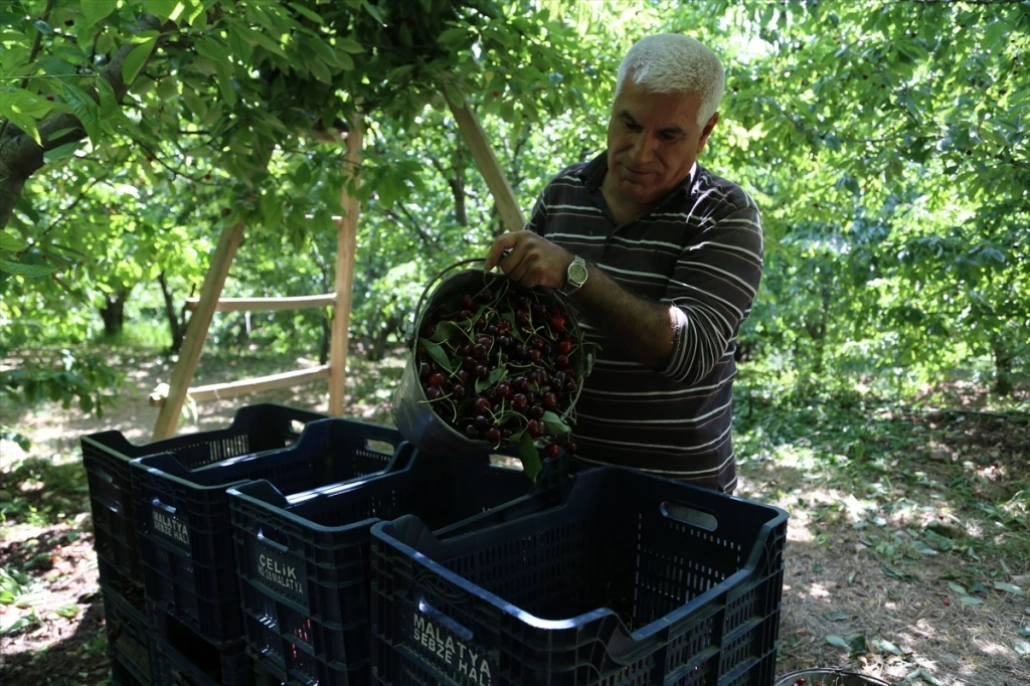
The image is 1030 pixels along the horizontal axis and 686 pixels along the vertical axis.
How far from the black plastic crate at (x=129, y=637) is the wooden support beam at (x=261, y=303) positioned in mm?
1716

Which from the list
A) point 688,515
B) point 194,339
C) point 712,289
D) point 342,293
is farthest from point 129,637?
point 342,293

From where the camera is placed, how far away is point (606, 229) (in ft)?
5.94

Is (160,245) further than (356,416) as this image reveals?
No

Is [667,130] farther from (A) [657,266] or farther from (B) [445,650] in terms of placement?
(B) [445,650]

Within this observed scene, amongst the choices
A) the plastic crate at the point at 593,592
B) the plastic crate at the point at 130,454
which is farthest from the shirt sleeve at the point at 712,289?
the plastic crate at the point at 130,454

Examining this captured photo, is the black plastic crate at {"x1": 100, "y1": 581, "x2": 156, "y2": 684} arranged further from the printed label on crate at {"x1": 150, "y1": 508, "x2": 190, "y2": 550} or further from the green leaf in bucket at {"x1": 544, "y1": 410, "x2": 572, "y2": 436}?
the green leaf in bucket at {"x1": 544, "y1": 410, "x2": 572, "y2": 436}

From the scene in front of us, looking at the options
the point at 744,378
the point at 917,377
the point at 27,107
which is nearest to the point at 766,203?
the point at 917,377

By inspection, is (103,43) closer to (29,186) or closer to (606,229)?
(606,229)

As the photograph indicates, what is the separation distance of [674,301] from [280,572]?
38.6 inches

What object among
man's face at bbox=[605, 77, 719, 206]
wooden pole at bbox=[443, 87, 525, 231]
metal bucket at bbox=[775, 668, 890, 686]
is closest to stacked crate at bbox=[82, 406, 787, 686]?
man's face at bbox=[605, 77, 719, 206]

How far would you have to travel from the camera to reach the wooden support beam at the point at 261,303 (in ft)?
12.0

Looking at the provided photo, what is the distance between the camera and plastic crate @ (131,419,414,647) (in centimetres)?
161

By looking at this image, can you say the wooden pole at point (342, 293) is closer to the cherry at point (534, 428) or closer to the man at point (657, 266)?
the man at point (657, 266)

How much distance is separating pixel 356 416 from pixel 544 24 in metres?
4.89
